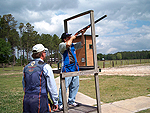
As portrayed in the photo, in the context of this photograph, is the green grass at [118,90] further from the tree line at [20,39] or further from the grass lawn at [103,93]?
the tree line at [20,39]

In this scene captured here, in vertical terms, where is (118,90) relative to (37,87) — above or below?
below

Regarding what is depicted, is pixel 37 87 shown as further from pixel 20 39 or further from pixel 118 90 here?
pixel 20 39

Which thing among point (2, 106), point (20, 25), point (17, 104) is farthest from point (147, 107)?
point (20, 25)

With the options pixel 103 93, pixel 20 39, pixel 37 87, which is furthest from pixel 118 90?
pixel 20 39

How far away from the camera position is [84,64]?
14.4ft

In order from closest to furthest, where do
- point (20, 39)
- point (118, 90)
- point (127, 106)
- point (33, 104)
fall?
1. point (33, 104)
2. point (127, 106)
3. point (118, 90)
4. point (20, 39)

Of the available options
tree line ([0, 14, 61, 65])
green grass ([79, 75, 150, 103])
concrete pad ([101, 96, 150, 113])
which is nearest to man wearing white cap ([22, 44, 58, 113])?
concrete pad ([101, 96, 150, 113])

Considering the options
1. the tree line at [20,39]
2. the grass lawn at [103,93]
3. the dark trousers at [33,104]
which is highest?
the tree line at [20,39]

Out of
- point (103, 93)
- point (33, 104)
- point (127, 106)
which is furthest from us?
point (103, 93)

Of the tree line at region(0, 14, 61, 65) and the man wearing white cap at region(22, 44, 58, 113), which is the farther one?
the tree line at region(0, 14, 61, 65)

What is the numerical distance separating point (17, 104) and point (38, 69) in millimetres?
3827

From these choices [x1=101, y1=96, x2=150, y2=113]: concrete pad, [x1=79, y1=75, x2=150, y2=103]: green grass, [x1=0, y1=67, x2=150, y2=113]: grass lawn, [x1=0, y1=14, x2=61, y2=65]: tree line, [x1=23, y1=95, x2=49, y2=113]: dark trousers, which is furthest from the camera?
[x1=0, y1=14, x2=61, y2=65]: tree line

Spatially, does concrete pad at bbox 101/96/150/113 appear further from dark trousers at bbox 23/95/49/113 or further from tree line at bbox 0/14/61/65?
tree line at bbox 0/14/61/65

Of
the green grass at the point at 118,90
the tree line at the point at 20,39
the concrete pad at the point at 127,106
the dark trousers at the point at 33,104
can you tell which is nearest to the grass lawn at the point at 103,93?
the green grass at the point at 118,90
